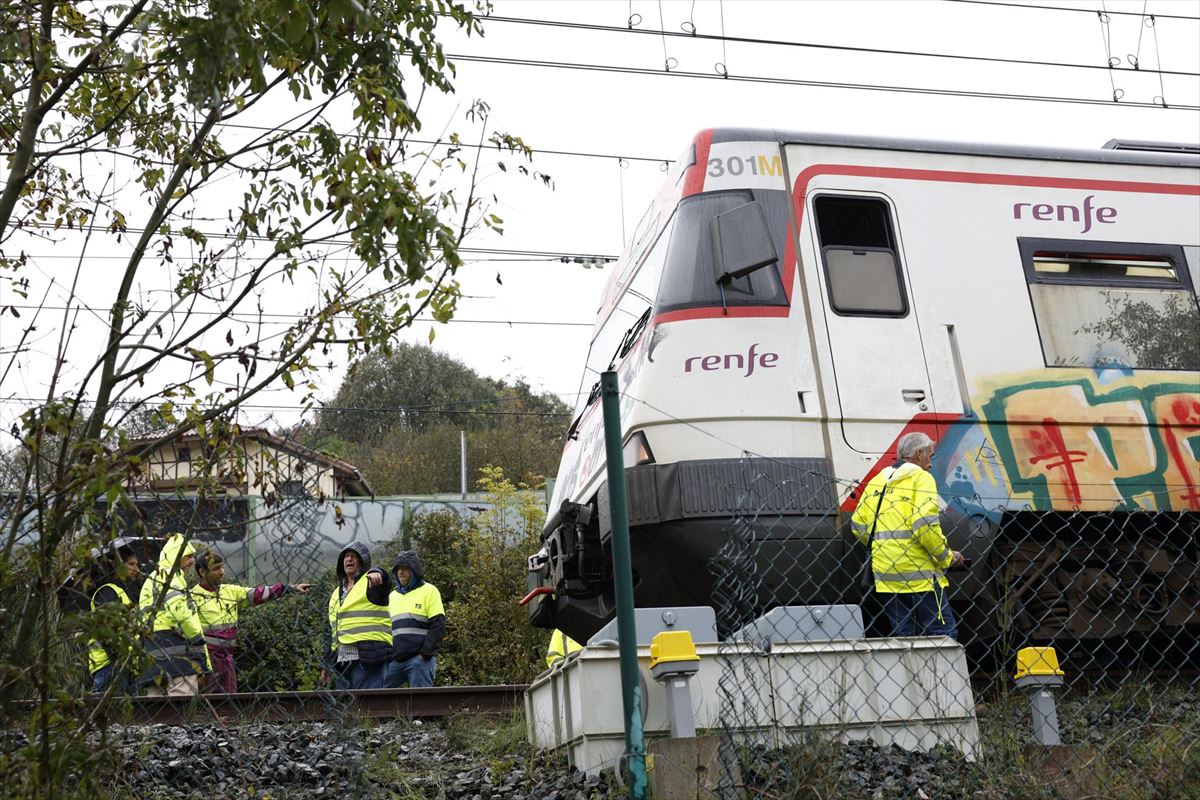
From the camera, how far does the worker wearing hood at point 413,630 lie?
9.32 m

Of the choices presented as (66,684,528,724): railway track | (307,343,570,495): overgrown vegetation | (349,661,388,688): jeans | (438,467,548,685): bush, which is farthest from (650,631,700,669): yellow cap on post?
(307,343,570,495): overgrown vegetation

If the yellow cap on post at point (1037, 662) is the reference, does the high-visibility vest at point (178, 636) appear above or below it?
above

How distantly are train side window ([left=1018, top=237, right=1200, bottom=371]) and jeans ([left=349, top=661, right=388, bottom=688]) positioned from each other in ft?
17.5

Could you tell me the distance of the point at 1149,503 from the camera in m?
6.90

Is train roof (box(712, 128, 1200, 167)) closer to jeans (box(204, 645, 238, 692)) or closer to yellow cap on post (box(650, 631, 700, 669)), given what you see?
yellow cap on post (box(650, 631, 700, 669))

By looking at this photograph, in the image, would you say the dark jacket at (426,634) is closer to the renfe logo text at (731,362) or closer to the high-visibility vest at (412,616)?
the high-visibility vest at (412,616)

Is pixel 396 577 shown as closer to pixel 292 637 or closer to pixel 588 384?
pixel 588 384

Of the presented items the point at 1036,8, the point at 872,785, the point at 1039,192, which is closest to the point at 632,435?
the point at 872,785

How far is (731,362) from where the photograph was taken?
6500mm

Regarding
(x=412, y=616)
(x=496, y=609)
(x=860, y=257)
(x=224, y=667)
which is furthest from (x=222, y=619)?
(x=496, y=609)

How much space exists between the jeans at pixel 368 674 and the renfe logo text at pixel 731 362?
4.17 metres

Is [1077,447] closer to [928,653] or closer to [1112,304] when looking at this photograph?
[1112,304]

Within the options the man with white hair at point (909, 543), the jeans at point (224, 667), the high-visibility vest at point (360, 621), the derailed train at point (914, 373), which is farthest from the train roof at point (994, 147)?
the jeans at point (224, 667)

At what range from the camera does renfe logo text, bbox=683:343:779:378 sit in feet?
21.3
